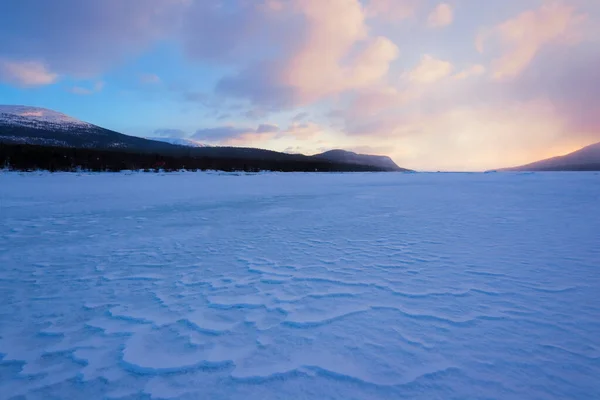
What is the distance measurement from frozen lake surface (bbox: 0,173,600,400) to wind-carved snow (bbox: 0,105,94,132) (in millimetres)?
102730

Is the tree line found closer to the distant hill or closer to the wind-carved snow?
the distant hill

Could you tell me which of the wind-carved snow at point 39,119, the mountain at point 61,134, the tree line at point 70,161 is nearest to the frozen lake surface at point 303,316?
the tree line at point 70,161

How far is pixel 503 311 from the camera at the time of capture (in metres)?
2.15

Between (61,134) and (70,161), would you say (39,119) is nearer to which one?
(61,134)

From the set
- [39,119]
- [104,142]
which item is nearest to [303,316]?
[104,142]

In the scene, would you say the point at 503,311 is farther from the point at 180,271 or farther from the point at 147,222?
the point at 147,222

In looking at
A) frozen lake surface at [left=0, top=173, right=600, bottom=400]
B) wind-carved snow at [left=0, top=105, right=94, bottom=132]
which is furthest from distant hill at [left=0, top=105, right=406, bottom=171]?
frozen lake surface at [left=0, top=173, right=600, bottom=400]

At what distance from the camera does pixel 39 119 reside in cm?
9431

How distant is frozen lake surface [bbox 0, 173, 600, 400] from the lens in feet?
4.98

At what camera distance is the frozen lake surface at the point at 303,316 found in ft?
4.98

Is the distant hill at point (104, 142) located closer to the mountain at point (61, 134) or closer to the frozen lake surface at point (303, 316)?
the mountain at point (61, 134)

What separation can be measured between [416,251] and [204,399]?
3073 mm

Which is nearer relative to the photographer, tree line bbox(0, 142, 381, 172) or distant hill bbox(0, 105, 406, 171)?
tree line bbox(0, 142, 381, 172)

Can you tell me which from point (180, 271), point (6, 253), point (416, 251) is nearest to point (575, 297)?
point (416, 251)
